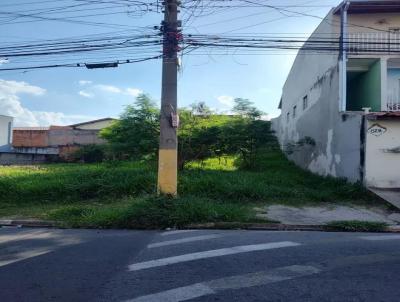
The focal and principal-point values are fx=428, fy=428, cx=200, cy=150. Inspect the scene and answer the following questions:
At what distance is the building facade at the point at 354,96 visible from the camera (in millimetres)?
13766

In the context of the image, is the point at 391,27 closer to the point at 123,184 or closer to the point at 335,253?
the point at 123,184

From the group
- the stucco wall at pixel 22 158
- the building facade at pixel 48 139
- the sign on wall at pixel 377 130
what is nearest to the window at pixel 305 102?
the sign on wall at pixel 377 130

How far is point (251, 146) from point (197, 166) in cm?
255

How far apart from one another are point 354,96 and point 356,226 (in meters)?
12.7

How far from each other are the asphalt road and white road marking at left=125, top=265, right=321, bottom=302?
1 cm

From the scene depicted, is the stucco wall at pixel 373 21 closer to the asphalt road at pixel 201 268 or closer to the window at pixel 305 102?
the window at pixel 305 102

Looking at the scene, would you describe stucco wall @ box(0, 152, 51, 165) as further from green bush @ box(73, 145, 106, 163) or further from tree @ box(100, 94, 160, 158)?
tree @ box(100, 94, 160, 158)

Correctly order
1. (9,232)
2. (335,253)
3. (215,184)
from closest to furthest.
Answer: (335,253) < (9,232) < (215,184)

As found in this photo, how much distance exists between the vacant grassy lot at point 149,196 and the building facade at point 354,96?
1.21m

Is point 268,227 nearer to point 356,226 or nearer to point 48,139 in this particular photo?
point 356,226

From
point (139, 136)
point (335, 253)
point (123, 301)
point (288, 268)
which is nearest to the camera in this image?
point (123, 301)

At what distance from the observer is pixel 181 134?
58.4 feet

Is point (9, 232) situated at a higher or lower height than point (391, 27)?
lower

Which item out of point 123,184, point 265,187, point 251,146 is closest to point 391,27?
point 251,146
